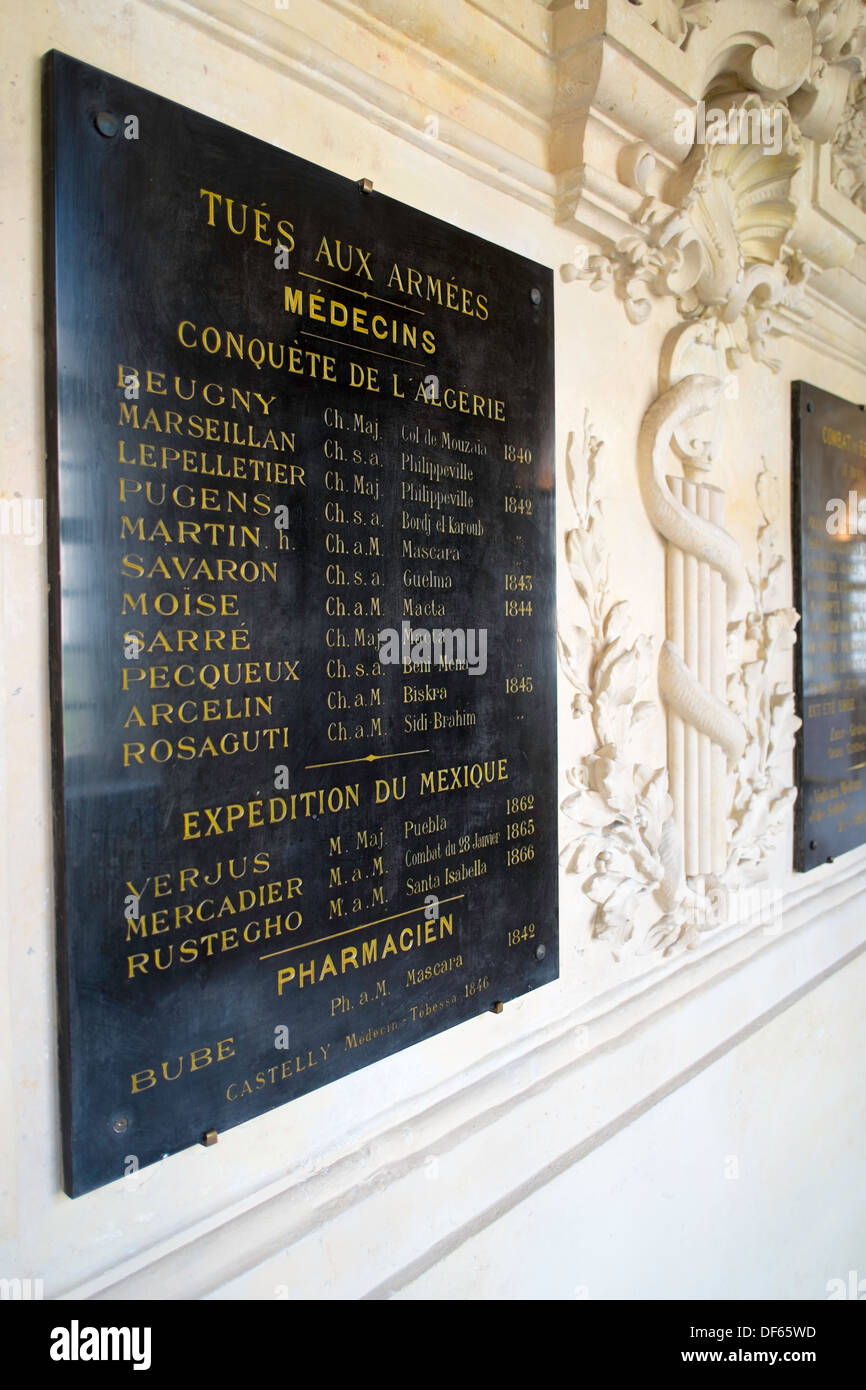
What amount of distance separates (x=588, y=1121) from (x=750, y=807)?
35.9 inches

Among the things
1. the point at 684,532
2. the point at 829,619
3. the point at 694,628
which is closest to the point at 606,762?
the point at 694,628

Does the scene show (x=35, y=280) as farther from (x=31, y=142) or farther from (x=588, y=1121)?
(x=588, y=1121)

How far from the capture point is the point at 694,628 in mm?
1883

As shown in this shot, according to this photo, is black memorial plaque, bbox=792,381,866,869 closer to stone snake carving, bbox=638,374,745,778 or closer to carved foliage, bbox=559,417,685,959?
stone snake carving, bbox=638,374,745,778

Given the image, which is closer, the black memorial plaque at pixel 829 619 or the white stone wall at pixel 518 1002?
the white stone wall at pixel 518 1002

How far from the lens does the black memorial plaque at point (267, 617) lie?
3.05 ft

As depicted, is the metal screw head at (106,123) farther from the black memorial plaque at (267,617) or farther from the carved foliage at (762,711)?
the carved foliage at (762,711)

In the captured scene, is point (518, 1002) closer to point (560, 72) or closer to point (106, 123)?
point (106, 123)

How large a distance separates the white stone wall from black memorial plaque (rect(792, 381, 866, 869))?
0.09 meters

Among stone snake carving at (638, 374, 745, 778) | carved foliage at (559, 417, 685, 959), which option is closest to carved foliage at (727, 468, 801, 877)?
stone snake carving at (638, 374, 745, 778)

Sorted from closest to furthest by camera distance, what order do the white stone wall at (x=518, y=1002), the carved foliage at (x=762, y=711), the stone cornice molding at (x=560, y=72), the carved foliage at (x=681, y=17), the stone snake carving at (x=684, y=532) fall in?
the white stone wall at (x=518, y=1002)
the stone cornice molding at (x=560, y=72)
the carved foliage at (x=681, y=17)
the stone snake carving at (x=684, y=532)
the carved foliage at (x=762, y=711)

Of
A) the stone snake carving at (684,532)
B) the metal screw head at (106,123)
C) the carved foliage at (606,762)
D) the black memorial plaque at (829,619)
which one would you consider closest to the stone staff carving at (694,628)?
the stone snake carving at (684,532)
